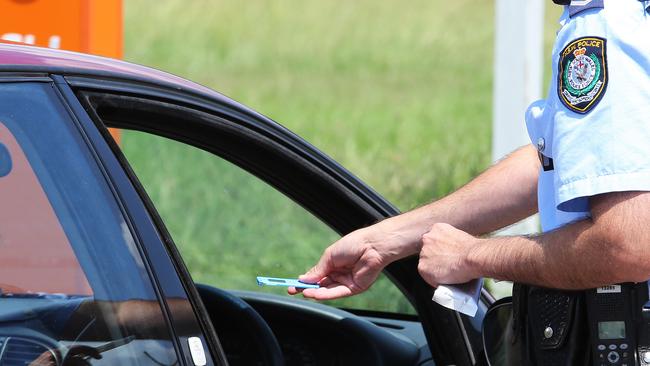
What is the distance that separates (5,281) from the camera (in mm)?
1665

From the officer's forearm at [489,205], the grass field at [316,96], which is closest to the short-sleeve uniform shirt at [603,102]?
the officer's forearm at [489,205]

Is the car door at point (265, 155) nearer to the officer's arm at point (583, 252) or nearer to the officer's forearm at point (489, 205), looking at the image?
the officer's forearm at point (489, 205)

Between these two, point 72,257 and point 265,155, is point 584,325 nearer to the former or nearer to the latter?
point 265,155

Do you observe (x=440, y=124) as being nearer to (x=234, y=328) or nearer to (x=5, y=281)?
(x=234, y=328)

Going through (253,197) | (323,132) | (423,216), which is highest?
(323,132)

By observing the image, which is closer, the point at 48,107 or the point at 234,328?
the point at 48,107

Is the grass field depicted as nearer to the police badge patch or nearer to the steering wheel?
the steering wheel

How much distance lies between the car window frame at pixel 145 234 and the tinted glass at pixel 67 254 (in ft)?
0.04

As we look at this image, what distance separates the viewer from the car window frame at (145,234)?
166cm

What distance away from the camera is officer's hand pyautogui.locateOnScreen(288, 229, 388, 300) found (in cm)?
215

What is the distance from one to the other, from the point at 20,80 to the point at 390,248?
836 mm

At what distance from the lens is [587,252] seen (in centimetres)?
171

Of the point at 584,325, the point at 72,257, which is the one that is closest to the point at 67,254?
the point at 72,257

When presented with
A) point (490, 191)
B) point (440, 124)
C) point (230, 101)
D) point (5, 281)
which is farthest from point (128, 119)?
point (440, 124)
